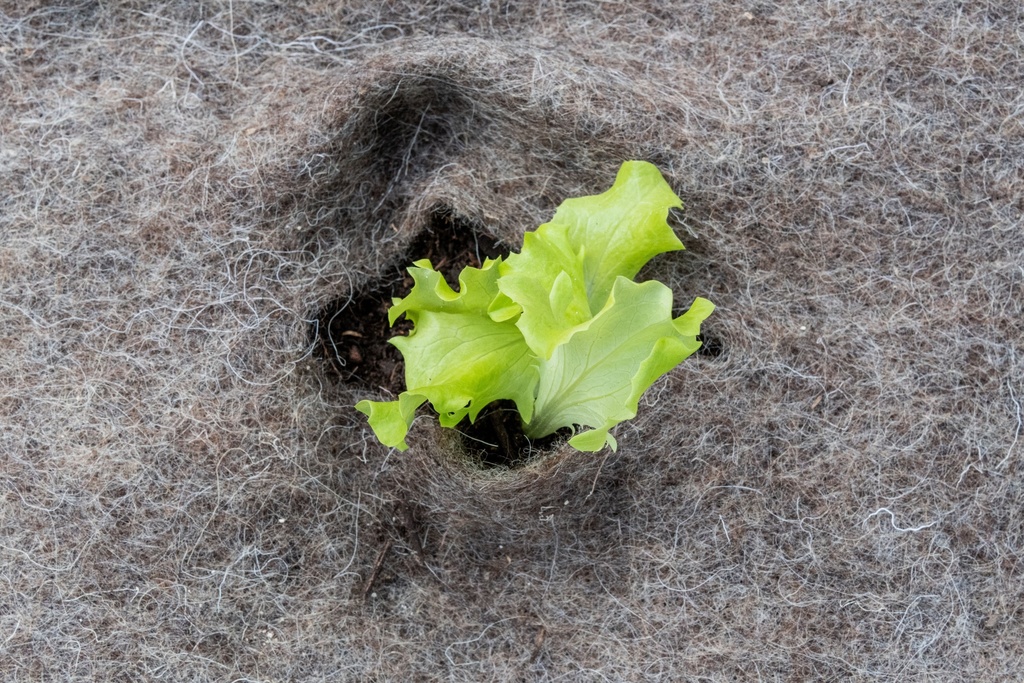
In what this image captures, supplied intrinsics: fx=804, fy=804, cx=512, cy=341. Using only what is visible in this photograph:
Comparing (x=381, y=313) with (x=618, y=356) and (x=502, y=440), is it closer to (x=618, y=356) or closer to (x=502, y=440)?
(x=502, y=440)

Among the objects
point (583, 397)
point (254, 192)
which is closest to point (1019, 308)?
point (583, 397)

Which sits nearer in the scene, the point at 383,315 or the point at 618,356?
the point at 618,356

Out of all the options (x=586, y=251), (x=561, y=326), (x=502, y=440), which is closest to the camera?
(x=561, y=326)

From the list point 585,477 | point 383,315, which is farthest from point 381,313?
point 585,477

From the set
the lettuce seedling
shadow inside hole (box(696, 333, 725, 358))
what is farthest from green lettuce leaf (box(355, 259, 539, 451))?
shadow inside hole (box(696, 333, 725, 358))

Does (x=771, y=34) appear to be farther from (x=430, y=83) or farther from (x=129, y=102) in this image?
(x=129, y=102)

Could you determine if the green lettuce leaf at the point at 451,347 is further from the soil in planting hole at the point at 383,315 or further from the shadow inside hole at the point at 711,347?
the shadow inside hole at the point at 711,347
